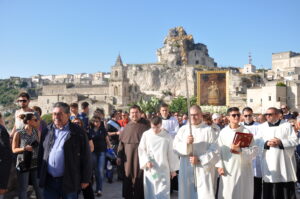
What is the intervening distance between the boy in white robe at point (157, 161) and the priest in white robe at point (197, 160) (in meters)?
0.36

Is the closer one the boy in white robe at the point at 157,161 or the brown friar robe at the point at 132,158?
the boy in white robe at the point at 157,161

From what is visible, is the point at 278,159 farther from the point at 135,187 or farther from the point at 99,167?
the point at 99,167

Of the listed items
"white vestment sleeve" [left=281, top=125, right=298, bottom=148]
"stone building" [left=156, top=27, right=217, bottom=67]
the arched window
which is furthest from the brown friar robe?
"stone building" [left=156, top=27, right=217, bottom=67]

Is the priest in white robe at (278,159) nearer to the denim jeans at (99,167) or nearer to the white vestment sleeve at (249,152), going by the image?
the white vestment sleeve at (249,152)

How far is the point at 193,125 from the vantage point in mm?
5887

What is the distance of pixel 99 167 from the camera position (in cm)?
779

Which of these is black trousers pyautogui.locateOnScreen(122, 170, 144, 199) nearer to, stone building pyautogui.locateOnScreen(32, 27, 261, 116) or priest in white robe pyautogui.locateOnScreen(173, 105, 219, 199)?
priest in white robe pyautogui.locateOnScreen(173, 105, 219, 199)

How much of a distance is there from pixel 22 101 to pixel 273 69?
82519 millimetres

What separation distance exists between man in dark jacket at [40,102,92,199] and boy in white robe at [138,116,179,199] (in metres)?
1.62

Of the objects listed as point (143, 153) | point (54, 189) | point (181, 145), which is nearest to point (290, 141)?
point (181, 145)

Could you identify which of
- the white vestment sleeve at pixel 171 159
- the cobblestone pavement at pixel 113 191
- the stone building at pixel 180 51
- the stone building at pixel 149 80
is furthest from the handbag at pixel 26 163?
the stone building at pixel 180 51

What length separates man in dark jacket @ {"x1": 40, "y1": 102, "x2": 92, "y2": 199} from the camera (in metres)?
4.56

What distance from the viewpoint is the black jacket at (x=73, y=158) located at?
455 centimetres

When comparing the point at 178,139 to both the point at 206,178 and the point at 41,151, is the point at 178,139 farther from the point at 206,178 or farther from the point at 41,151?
the point at 41,151
